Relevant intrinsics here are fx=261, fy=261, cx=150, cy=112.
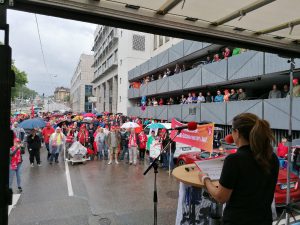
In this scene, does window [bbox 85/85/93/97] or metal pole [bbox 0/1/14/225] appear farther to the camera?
window [bbox 85/85/93/97]

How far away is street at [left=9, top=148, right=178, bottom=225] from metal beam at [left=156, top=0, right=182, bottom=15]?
4.86 metres

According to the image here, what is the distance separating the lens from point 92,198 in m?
8.02

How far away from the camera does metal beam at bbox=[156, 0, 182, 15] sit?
296 cm

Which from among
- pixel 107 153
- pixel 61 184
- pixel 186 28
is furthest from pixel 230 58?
pixel 186 28

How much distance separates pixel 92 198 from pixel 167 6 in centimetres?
660

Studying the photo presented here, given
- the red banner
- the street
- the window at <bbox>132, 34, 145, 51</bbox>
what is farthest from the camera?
the window at <bbox>132, 34, 145, 51</bbox>

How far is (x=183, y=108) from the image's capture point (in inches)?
842

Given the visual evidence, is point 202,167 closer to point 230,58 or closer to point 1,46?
point 1,46

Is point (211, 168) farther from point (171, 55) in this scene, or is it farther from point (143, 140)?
point (171, 55)

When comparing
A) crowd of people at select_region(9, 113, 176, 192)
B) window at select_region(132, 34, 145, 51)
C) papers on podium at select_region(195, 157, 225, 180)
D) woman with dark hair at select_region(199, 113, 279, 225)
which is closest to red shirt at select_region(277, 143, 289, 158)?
crowd of people at select_region(9, 113, 176, 192)

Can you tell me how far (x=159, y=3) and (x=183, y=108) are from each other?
18578 millimetres

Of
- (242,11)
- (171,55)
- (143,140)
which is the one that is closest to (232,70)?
(143,140)

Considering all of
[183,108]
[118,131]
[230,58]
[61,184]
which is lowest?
[61,184]

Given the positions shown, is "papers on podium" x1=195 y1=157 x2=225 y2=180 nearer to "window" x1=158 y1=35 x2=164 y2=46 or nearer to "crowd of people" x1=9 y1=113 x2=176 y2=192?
"crowd of people" x1=9 y1=113 x2=176 y2=192
